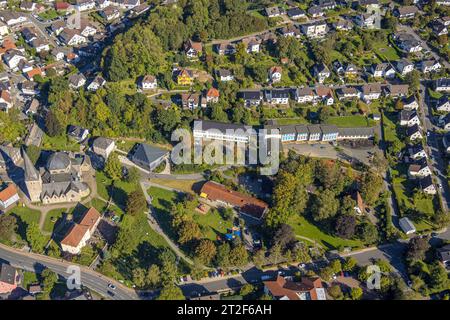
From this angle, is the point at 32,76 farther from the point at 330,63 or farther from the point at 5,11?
the point at 330,63

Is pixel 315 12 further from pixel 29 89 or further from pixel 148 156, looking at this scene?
pixel 29 89

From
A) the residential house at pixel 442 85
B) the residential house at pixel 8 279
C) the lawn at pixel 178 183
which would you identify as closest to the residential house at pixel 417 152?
the residential house at pixel 442 85

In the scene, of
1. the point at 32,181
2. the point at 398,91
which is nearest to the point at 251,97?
the point at 398,91

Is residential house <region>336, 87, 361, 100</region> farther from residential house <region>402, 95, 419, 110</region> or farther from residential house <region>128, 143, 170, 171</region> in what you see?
residential house <region>128, 143, 170, 171</region>

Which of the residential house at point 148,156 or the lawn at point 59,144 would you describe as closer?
the residential house at point 148,156

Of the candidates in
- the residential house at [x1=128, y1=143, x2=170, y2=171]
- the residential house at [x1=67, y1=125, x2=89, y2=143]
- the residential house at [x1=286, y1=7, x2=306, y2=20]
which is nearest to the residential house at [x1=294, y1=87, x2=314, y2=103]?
the residential house at [x1=128, y1=143, x2=170, y2=171]

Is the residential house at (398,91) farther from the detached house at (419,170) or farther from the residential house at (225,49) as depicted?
the residential house at (225,49)
